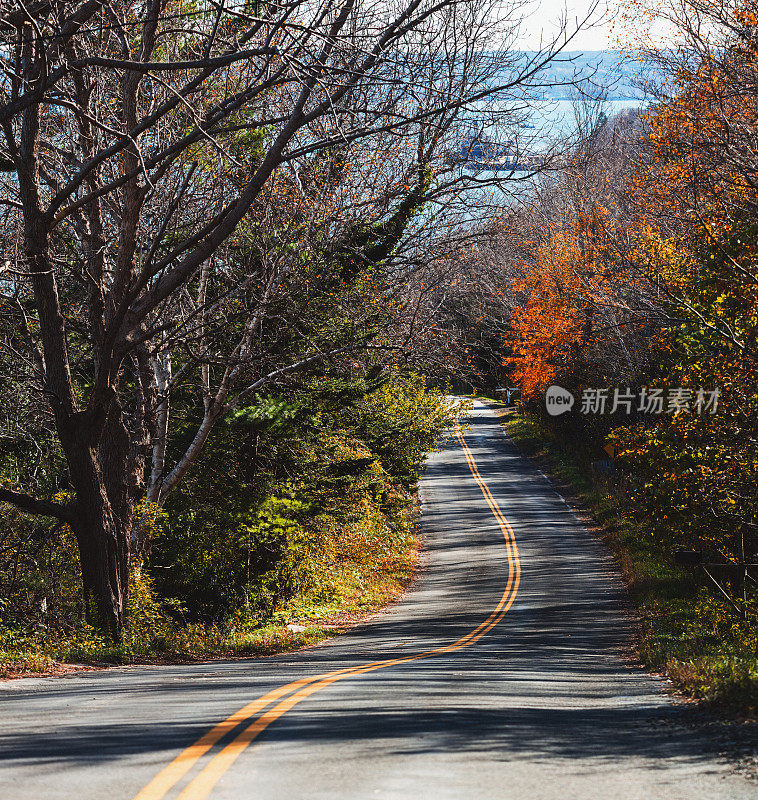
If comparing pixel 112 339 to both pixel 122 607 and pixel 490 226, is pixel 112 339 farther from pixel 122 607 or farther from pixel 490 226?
pixel 490 226

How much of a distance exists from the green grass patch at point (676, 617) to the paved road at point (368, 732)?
0.47m

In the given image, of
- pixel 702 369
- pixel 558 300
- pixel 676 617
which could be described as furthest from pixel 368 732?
pixel 558 300

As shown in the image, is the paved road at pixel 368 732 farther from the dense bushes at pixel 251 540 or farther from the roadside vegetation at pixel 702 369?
the dense bushes at pixel 251 540

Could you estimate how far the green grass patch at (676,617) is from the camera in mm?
9203

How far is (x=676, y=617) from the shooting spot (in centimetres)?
2131

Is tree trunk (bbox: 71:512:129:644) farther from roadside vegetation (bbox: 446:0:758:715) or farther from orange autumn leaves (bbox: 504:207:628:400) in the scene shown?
orange autumn leaves (bbox: 504:207:628:400)

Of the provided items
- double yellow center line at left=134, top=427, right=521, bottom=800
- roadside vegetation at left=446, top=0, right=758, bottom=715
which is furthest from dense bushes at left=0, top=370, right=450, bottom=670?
roadside vegetation at left=446, top=0, right=758, bottom=715

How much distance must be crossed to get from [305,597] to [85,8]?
1706cm

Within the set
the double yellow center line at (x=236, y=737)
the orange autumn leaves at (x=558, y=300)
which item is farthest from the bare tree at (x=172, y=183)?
the orange autumn leaves at (x=558, y=300)

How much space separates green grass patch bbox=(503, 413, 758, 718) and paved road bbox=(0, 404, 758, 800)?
47cm

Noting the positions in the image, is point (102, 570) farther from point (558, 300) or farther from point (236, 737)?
point (558, 300)

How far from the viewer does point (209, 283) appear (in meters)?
20.2

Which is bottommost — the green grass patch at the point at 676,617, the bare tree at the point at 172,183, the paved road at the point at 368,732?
the green grass patch at the point at 676,617

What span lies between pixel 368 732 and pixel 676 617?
16.1 metres
